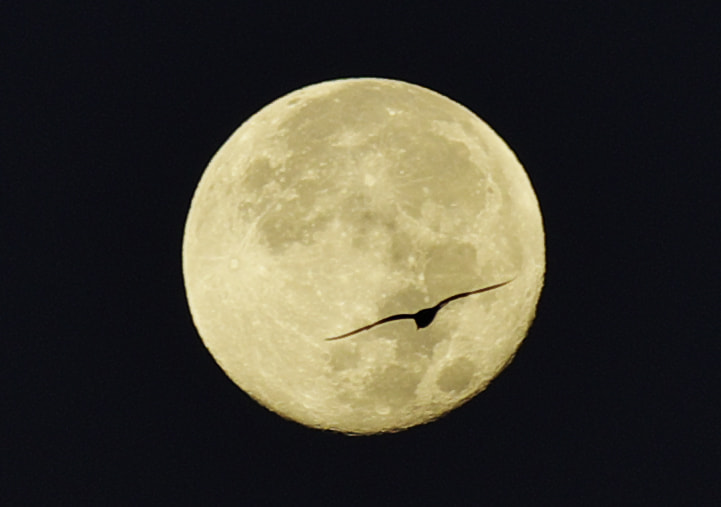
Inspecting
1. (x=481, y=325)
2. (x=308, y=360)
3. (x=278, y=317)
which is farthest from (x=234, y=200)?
(x=481, y=325)

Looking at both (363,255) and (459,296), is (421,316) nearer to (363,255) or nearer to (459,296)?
(459,296)

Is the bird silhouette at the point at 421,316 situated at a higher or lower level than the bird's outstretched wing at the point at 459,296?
lower

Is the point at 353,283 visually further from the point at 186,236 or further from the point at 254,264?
the point at 186,236

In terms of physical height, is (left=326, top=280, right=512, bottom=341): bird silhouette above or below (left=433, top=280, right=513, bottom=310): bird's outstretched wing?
below

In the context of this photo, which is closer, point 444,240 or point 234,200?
point 444,240

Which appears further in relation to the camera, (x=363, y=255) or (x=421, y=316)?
(x=421, y=316)

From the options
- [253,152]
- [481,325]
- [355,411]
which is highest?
[253,152]

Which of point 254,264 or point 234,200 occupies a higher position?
point 234,200

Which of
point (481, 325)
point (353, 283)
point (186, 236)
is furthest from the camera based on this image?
point (186, 236)

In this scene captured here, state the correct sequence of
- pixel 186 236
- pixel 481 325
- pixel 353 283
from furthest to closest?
pixel 186 236, pixel 481 325, pixel 353 283

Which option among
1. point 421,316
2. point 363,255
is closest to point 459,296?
point 421,316
